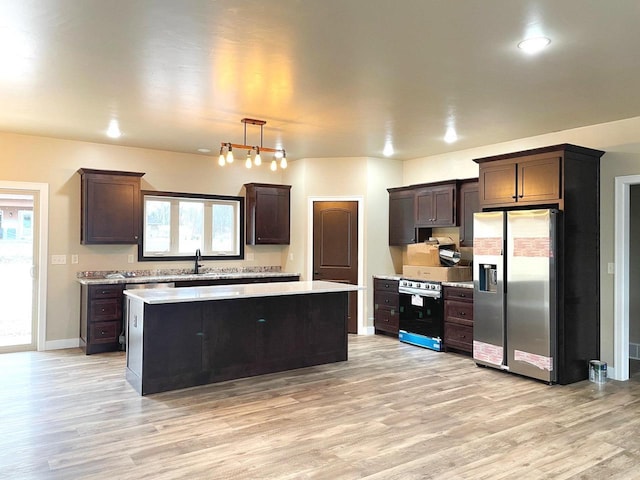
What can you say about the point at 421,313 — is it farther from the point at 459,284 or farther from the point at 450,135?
the point at 450,135

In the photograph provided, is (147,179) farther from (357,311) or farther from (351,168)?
(357,311)

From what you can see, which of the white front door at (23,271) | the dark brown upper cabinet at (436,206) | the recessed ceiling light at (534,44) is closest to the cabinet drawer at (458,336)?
the dark brown upper cabinet at (436,206)

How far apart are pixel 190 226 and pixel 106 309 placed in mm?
1808

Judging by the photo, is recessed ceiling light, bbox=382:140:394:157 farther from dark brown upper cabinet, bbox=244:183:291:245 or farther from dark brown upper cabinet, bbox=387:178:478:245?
Result: dark brown upper cabinet, bbox=244:183:291:245

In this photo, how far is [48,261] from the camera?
19.8ft

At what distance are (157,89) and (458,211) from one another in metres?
4.12

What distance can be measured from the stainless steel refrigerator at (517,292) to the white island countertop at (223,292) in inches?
58.6

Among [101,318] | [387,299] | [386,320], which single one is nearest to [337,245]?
[387,299]

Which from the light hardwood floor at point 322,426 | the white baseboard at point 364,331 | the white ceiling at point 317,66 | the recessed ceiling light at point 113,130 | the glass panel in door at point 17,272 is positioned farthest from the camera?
the white baseboard at point 364,331

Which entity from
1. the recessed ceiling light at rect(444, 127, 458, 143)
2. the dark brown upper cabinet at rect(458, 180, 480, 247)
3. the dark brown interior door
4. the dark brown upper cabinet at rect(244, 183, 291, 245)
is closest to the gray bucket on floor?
the dark brown upper cabinet at rect(458, 180, 480, 247)

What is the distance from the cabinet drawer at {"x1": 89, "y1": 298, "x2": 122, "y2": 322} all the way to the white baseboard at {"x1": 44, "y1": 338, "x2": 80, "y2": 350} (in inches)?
27.7

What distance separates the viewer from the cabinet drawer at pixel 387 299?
6886mm

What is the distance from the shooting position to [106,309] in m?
5.83

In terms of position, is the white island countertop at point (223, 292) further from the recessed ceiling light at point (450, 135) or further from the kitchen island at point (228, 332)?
the recessed ceiling light at point (450, 135)
